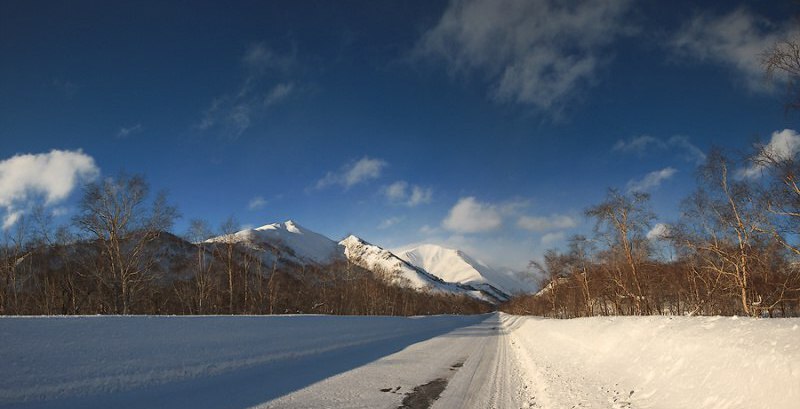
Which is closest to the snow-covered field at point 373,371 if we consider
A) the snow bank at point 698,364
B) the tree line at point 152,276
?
the snow bank at point 698,364

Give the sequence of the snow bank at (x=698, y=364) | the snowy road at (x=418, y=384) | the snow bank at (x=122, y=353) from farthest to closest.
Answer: the snowy road at (x=418, y=384) < the snow bank at (x=122, y=353) < the snow bank at (x=698, y=364)

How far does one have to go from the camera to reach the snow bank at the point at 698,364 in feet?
15.1

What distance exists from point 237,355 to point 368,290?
52839 millimetres

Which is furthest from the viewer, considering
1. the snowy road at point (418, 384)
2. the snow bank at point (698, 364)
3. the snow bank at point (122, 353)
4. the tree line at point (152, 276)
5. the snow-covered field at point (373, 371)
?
the tree line at point (152, 276)

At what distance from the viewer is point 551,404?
7281mm

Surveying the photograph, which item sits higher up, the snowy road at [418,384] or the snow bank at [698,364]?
the snow bank at [698,364]

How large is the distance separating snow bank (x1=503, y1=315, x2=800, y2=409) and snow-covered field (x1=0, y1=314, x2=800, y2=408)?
22 mm

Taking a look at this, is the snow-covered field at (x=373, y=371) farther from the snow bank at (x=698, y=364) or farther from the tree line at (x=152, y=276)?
the tree line at (x=152, y=276)

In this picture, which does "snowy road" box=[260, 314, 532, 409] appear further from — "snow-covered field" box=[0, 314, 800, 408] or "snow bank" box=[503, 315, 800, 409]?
"snow bank" box=[503, 315, 800, 409]

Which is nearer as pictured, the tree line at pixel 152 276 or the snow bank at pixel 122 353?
the snow bank at pixel 122 353

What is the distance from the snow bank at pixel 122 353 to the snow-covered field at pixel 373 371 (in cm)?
2

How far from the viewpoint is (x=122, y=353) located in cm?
845

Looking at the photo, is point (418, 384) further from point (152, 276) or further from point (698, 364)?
point (152, 276)

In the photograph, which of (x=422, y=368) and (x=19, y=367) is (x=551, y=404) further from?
(x=19, y=367)
